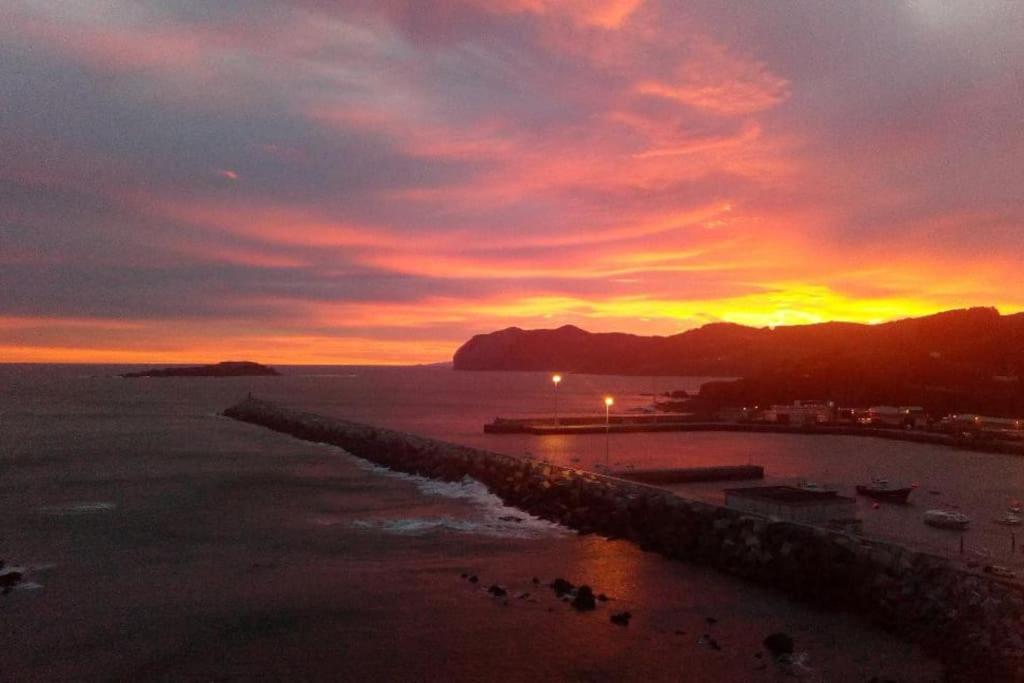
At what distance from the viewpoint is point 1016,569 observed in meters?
18.4

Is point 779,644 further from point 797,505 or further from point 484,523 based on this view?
point 484,523

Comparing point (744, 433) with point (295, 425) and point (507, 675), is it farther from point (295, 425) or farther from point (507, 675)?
point (507, 675)

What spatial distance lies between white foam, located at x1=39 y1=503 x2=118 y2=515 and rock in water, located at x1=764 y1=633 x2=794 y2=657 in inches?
933

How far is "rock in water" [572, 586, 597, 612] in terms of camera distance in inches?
645

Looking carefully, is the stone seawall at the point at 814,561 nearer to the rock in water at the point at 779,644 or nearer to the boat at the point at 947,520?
the rock in water at the point at 779,644

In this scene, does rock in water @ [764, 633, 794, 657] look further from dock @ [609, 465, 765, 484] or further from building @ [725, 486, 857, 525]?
dock @ [609, 465, 765, 484]

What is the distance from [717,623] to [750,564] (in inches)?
153

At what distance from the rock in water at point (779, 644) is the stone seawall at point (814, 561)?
2.53 m

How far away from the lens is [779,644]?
14.1 meters

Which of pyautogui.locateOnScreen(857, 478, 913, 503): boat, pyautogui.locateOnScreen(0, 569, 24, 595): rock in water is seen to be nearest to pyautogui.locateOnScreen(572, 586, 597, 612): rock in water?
pyautogui.locateOnScreen(0, 569, 24, 595): rock in water

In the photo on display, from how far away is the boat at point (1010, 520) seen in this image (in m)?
24.7

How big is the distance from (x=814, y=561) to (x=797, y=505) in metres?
3.24

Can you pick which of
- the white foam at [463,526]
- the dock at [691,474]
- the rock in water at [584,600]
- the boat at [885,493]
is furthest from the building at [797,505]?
the dock at [691,474]

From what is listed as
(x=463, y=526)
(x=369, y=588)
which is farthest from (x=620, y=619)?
(x=463, y=526)
